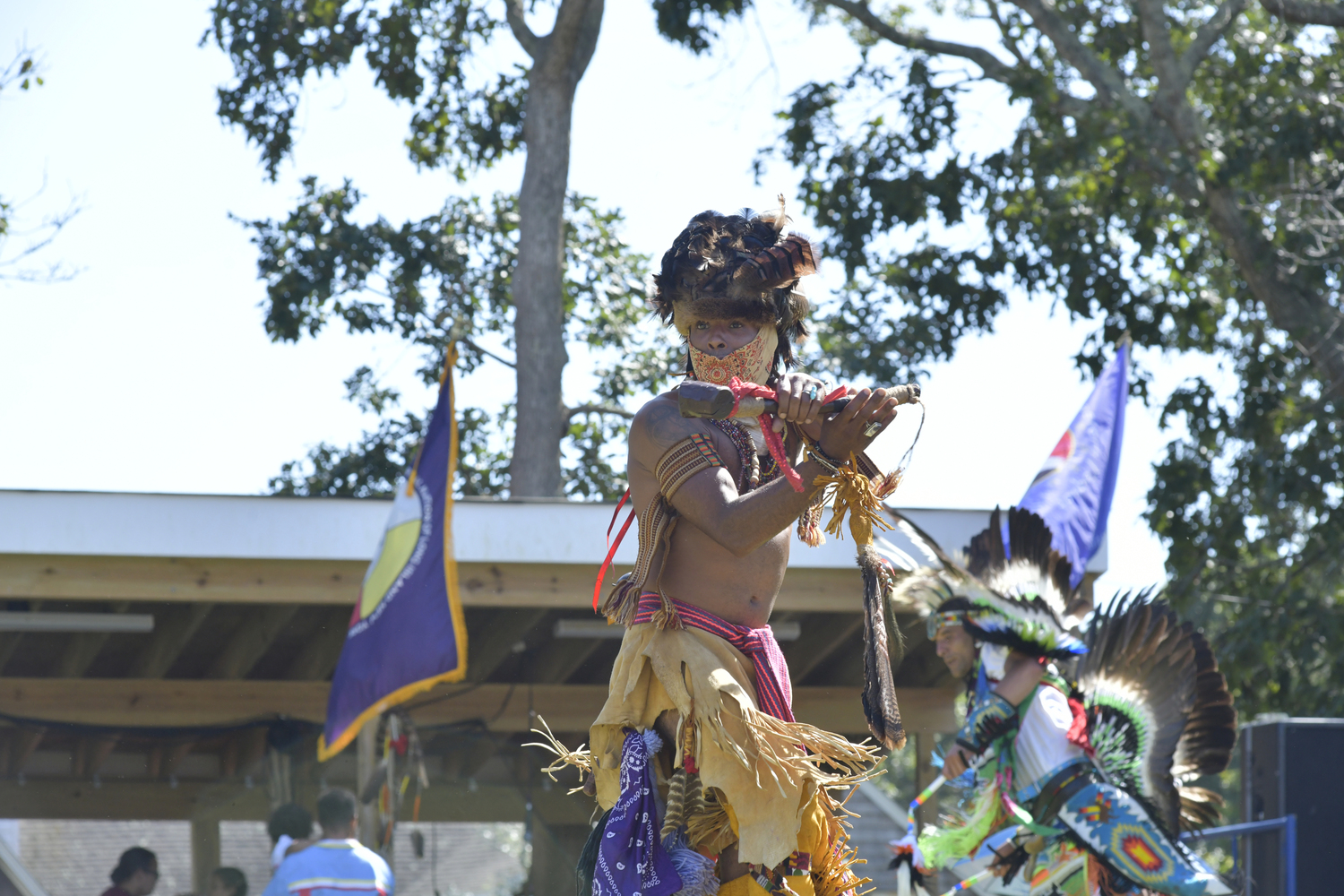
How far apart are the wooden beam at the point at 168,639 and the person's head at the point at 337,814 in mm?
2142

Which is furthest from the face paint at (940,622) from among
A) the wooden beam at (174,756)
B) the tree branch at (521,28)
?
the tree branch at (521,28)

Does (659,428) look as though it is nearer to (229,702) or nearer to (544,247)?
(229,702)

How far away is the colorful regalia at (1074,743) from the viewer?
5598mm

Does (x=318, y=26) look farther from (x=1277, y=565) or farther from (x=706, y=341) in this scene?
(x=706, y=341)

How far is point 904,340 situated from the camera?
42.8 feet

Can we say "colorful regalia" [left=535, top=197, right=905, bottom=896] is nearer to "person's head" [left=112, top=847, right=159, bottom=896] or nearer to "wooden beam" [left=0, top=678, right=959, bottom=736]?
"person's head" [left=112, top=847, right=159, bottom=896]

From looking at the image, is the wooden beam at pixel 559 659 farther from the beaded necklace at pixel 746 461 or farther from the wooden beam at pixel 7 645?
the beaded necklace at pixel 746 461

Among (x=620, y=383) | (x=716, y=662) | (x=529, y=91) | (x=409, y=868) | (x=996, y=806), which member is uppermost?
(x=529, y=91)

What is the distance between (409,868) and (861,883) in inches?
214

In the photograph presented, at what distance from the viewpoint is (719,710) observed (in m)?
2.57

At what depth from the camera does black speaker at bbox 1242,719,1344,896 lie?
622 cm

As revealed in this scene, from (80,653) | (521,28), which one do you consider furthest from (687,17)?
(80,653)

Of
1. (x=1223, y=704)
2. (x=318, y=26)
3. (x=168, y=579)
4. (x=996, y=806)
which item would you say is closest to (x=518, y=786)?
(x=168, y=579)

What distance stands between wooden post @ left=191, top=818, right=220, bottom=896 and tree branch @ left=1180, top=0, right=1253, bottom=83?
9.20 metres
